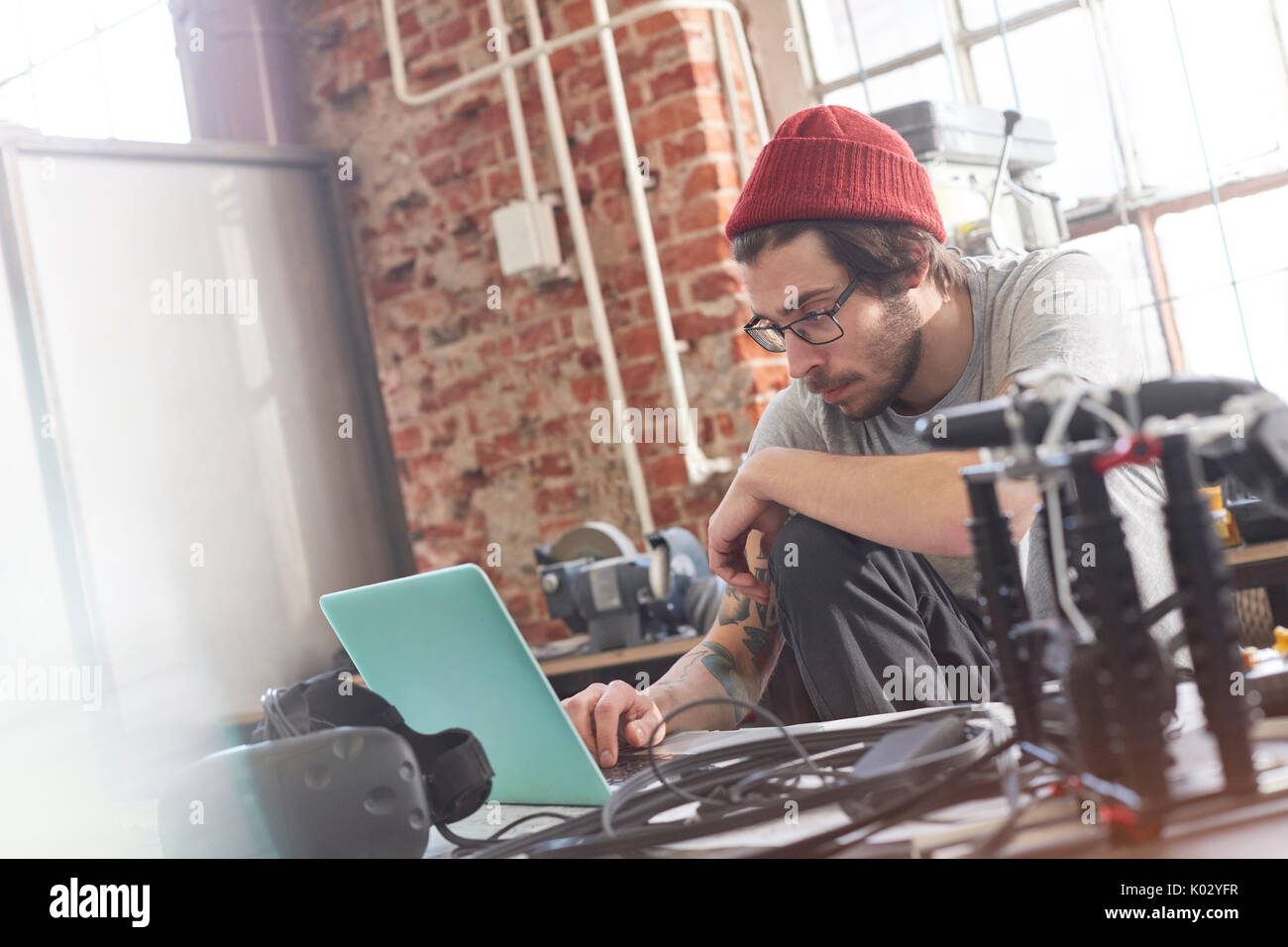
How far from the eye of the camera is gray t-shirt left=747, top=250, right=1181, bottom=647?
53.9 inches

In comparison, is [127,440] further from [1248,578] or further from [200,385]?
[1248,578]

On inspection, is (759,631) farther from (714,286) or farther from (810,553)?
(714,286)

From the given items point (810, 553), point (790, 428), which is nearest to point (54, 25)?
point (790, 428)

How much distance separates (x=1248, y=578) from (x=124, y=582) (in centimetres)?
226

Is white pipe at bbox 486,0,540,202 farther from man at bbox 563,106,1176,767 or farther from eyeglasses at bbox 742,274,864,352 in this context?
eyeglasses at bbox 742,274,864,352

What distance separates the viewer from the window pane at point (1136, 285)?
2.54m

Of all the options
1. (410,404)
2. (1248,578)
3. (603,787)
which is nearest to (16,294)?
(410,404)

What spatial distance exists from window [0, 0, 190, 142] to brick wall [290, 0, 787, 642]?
0.47 metres

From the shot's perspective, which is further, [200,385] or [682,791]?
[200,385]

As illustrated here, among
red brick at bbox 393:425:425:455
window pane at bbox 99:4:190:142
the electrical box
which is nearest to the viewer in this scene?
the electrical box

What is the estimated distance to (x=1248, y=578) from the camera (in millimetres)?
1819

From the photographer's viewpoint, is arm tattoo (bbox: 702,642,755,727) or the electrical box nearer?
arm tattoo (bbox: 702,642,755,727)

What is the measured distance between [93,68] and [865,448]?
3052 millimetres

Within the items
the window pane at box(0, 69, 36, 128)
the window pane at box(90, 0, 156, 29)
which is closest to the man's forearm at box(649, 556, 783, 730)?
the window pane at box(90, 0, 156, 29)
